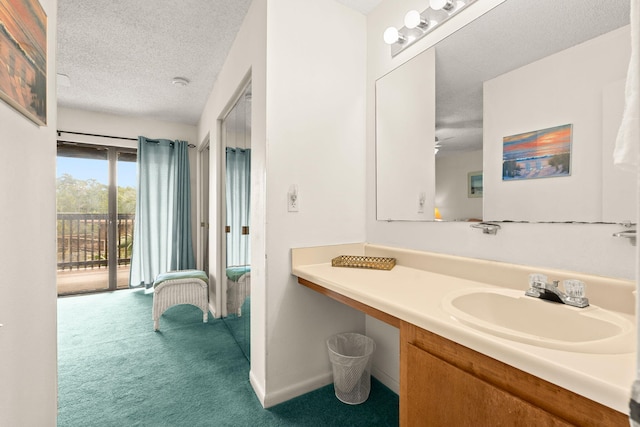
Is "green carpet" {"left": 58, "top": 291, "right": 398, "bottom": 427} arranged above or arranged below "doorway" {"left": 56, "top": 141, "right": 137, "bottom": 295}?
below

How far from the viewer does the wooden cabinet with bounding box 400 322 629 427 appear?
55cm

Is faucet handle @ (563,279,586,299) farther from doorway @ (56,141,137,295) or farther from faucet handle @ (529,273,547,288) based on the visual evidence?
doorway @ (56,141,137,295)

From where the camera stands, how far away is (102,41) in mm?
2213

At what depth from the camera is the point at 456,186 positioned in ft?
4.45

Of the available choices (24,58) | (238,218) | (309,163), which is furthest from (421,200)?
(24,58)

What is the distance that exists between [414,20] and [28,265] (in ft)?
6.40

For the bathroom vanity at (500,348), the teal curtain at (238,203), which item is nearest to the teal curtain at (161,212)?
the teal curtain at (238,203)

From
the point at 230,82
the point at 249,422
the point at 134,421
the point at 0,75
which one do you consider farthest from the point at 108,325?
the point at 0,75

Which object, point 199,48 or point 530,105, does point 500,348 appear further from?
point 199,48

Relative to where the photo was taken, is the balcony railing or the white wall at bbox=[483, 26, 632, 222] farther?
the balcony railing

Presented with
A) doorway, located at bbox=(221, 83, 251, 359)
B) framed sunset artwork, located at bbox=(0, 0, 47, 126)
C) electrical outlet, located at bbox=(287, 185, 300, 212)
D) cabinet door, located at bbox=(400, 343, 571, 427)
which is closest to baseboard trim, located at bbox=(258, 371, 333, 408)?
doorway, located at bbox=(221, 83, 251, 359)

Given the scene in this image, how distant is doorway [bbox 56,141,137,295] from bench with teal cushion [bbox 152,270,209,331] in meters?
1.83

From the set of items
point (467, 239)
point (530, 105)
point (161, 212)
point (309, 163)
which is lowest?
point (467, 239)

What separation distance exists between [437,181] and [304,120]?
82 centimetres
